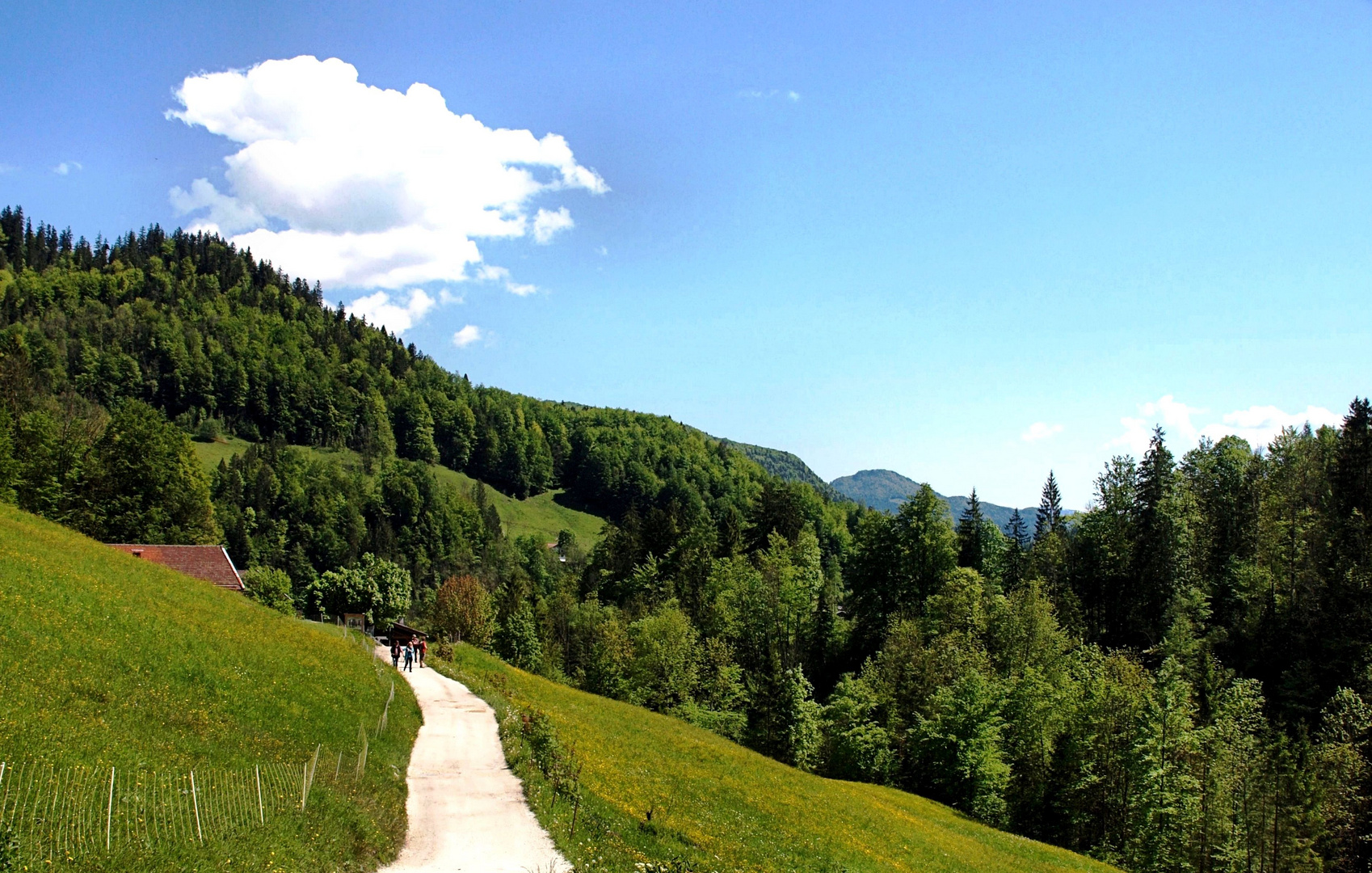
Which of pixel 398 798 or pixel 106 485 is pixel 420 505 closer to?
pixel 106 485

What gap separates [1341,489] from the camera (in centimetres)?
7206

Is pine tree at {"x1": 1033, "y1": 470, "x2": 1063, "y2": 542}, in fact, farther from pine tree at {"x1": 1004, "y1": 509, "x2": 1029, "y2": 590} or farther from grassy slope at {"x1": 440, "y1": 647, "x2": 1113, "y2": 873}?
grassy slope at {"x1": 440, "y1": 647, "x2": 1113, "y2": 873}

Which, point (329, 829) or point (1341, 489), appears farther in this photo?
point (1341, 489)

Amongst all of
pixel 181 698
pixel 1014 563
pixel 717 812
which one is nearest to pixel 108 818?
pixel 181 698

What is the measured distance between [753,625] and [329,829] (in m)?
67.4

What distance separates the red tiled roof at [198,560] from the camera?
192 feet

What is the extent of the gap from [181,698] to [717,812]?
16.7m

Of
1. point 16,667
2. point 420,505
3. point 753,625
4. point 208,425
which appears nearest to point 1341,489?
point 753,625

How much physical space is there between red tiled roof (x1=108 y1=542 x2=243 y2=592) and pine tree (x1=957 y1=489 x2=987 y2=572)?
70.6 meters

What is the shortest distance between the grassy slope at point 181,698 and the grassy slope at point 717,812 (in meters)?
5.16

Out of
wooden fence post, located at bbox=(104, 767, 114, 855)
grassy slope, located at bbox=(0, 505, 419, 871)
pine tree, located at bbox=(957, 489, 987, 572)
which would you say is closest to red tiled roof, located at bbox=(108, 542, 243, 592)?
grassy slope, located at bbox=(0, 505, 419, 871)

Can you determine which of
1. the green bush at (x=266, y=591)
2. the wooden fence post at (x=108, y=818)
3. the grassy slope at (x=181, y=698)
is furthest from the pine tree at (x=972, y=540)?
the wooden fence post at (x=108, y=818)

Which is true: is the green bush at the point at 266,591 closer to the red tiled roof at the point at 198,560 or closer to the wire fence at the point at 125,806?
the red tiled roof at the point at 198,560

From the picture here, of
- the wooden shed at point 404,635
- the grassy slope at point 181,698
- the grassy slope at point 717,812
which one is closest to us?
the grassy slope at point 181,698
